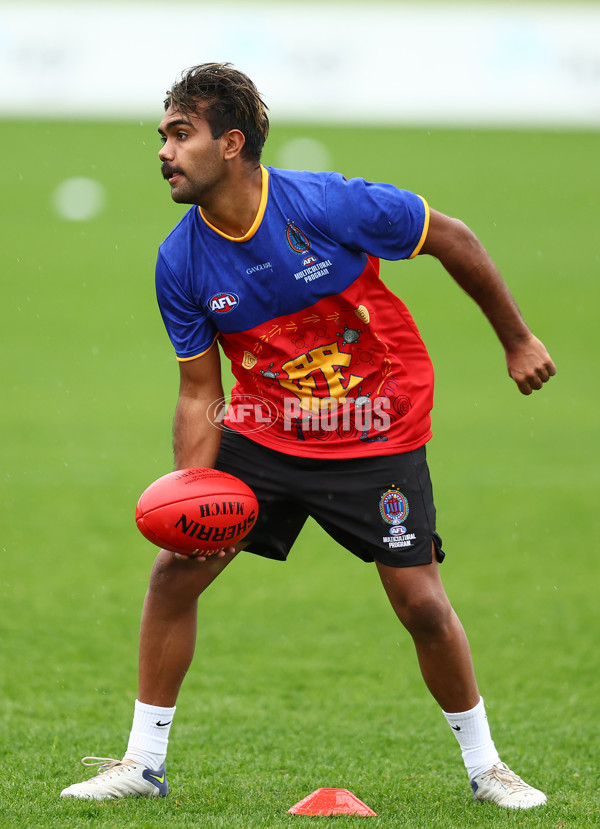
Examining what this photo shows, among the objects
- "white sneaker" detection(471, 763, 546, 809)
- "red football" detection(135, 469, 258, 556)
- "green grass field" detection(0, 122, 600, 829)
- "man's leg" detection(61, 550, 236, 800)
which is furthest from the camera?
"green grass field" detection(0, 122, 600, 829)

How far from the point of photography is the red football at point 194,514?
11.9 ft

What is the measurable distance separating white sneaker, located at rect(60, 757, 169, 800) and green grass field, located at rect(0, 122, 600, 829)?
2.5 inches

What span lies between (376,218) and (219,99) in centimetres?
64

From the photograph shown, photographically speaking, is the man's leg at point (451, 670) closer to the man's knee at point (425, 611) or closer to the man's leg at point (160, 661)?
the man's knee at point (425, 611)

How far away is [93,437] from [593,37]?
12089 millimetres

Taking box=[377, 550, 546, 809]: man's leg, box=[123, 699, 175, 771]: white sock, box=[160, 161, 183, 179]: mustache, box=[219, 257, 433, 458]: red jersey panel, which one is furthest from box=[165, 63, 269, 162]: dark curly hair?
box=[123, 699, 175, 771]: white sock

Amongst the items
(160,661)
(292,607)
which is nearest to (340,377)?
(160,661)

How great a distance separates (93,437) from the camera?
1093 cm

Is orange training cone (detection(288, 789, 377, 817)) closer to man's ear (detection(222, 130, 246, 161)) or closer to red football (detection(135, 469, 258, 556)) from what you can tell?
red football (detection(135, 469, 258, 556))

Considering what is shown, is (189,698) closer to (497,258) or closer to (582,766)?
(582,766)

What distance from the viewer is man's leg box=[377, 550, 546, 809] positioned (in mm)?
3725

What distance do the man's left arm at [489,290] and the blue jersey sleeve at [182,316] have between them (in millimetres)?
762

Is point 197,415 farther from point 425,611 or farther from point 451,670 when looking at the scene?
point 451,670

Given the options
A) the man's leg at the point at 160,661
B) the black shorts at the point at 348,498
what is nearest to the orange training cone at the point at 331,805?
the man's leg at the point at 160,661
